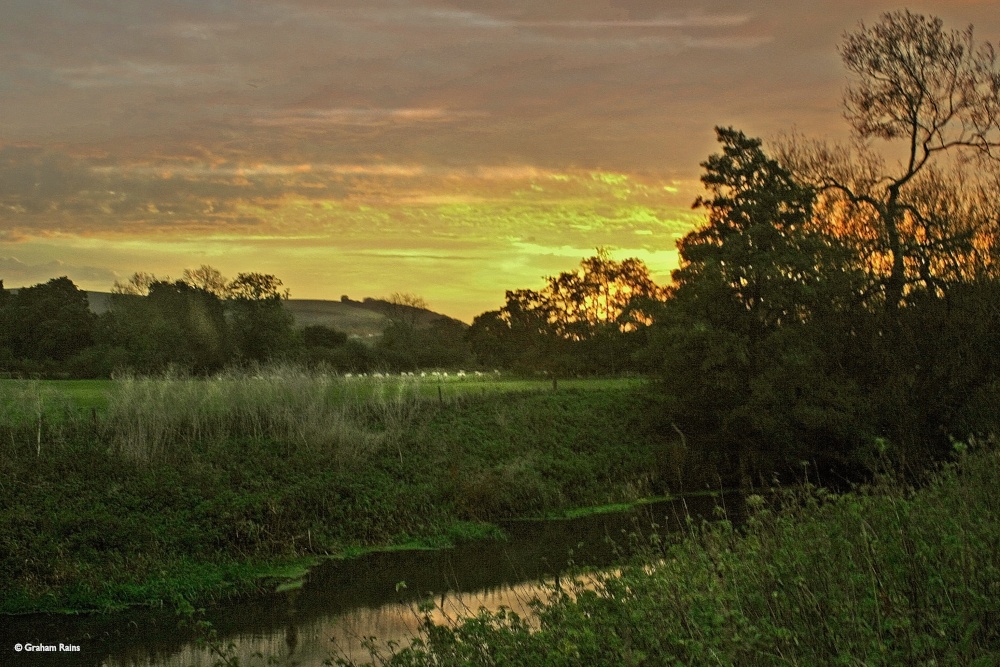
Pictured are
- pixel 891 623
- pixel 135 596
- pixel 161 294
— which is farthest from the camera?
pixel 161 294

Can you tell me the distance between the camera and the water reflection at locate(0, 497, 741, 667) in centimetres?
1377

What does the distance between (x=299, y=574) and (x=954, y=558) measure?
14219 mm

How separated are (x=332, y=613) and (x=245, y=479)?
6.35 metres

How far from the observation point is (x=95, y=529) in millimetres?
18234

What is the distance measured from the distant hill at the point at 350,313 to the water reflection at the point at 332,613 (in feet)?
167

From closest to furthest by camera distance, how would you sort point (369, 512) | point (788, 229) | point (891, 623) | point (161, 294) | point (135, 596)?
point (891, 623)
point (135, 596)
point (369, 512)
point (788, 229)
point (161, 294)

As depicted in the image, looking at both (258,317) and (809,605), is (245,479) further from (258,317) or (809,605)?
(258,317)

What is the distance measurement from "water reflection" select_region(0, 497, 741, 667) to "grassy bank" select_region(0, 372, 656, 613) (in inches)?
37.7

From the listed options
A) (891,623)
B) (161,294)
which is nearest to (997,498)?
(891,623)

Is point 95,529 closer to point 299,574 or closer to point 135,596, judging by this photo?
point 135,596

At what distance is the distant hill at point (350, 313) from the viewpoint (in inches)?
2835

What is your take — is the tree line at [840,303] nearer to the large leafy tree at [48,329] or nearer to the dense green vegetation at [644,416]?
the dense green vegetation at [644,416]

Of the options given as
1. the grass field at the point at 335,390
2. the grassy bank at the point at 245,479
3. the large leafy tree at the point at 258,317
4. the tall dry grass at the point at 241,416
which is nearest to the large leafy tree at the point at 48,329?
the large leafy tree at the point at 258,317

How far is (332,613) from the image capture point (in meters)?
16.2
